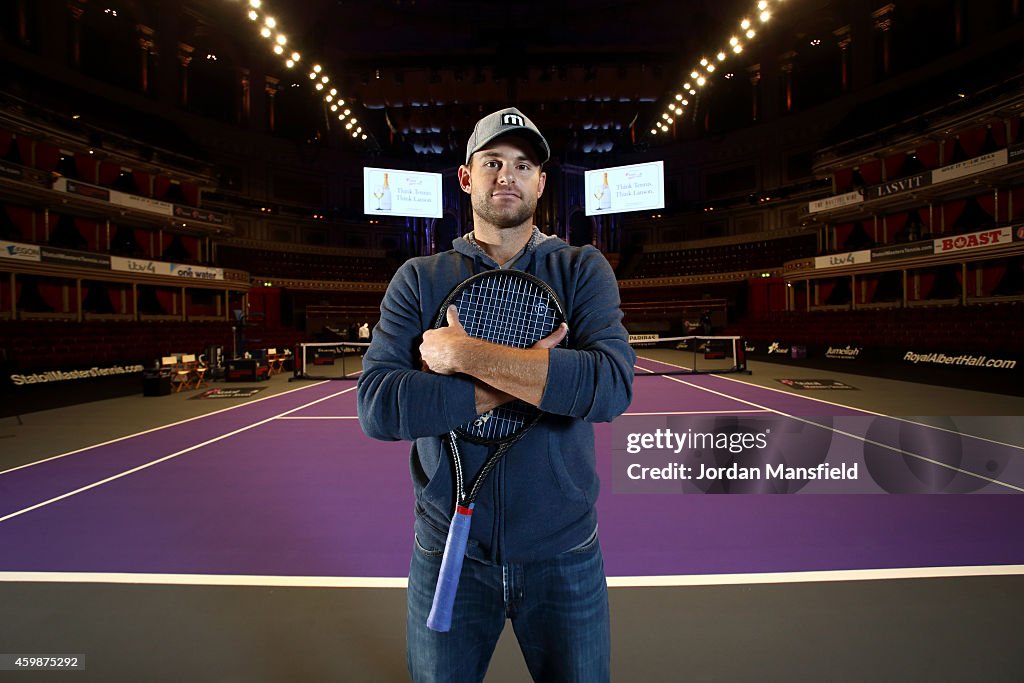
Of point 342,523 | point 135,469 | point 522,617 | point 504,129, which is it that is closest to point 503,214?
point 504,129

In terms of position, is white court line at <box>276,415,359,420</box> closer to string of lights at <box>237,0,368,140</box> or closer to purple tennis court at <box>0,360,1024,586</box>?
purple tennis court at <box>0,360,1024,586</box>

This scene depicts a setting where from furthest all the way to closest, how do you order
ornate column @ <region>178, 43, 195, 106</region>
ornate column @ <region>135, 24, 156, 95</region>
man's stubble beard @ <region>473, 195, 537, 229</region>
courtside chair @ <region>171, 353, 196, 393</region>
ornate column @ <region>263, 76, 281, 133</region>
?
1. ornate column @ <region>263, 76, 281, 133</region>
2. ornate column @ <region>178, 43, 195, 106</region>
3. ornate column @ <region>135, 24, 156, 95</region>
4. courtside chair @ <region>171, 353, 196, 393</region>
5. man's stubble beard @ <region>473, 195, 537, 229</region>

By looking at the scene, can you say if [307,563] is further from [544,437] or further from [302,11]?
[302,11]

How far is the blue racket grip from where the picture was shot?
4.31 feet

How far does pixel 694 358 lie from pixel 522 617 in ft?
54.4

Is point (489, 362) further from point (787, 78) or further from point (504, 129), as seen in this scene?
point (787, 78)

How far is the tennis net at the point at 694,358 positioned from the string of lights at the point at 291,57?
17.1 m

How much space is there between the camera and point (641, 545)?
3.82 m

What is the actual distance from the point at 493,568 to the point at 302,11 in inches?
1265

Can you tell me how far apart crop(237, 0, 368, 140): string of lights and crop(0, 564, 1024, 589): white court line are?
1983cm

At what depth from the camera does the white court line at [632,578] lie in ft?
10.6

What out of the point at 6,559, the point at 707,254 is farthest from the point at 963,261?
the point at 6,559

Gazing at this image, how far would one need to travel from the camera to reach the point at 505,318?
1.45 metres

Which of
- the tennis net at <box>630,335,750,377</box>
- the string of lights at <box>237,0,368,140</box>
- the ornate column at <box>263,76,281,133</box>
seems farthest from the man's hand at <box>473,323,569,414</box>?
the ornate column at <box>263,76,281,133</box>
